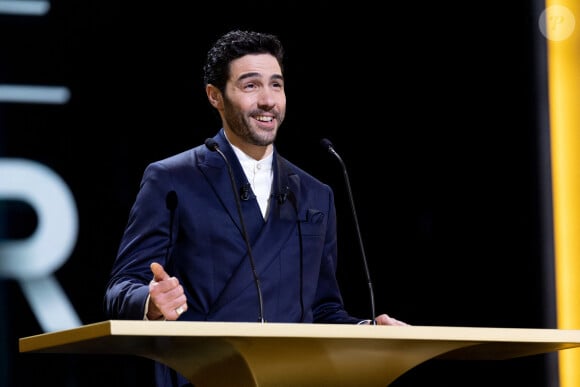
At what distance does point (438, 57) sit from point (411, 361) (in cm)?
229

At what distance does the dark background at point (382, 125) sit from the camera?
3830 mm

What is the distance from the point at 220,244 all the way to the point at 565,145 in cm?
207

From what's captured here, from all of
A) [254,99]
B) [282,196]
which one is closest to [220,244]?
[282,196]

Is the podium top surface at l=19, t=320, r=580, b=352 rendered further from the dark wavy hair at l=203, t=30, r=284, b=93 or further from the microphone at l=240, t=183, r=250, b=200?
the dark wavy hair at l=203, t=30, r=284, b=93

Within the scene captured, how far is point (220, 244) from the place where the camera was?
2.45 meters

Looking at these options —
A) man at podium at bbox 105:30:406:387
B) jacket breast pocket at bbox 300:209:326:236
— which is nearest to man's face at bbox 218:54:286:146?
man at podium at bbox 105:30:406:387

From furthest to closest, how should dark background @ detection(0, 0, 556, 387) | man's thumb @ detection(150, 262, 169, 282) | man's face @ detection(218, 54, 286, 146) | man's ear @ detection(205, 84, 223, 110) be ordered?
dark background @ detection(0, 0, 556, 387) → man's ear @ detection(205, 84, 223, 110) → man's face @ detection(218, 54, 286, 146) → man's thumb @ detection(150, 262, 169, 282)

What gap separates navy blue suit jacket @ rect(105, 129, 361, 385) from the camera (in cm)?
240

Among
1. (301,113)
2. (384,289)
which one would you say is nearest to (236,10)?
(301,113)

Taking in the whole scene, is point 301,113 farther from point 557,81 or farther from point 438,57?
point 557,81

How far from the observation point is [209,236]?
246cm

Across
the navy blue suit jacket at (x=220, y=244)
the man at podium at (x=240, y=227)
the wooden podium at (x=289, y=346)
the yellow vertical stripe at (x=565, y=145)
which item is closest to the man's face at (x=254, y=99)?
the man at podium at (x=240, y=227)

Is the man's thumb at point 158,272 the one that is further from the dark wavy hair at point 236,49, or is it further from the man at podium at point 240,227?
the dark wavy hair at point 236,49

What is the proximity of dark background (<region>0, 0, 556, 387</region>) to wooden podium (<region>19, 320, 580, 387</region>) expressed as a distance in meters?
1.95
